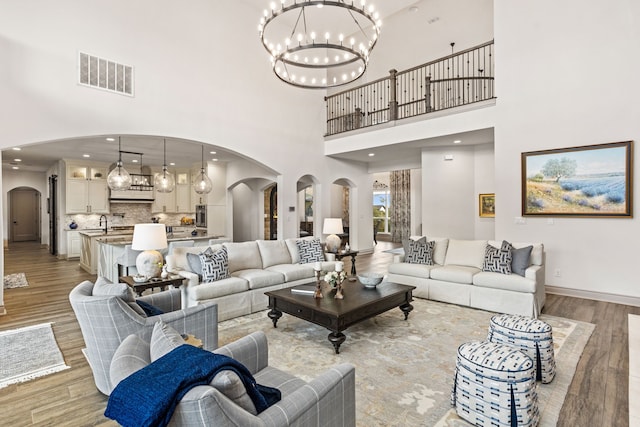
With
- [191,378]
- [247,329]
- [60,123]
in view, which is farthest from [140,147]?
[191,378]

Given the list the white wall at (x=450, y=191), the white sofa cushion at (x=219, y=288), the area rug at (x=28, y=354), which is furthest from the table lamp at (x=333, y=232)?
the area rug at (x=28, y=354)

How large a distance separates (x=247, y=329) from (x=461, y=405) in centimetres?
239

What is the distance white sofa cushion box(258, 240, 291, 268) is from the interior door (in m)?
13.3

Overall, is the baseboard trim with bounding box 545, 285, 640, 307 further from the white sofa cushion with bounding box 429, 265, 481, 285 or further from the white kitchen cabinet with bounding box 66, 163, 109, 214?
the white kitchen cabinet with bounding box 66, 163, 109, 214

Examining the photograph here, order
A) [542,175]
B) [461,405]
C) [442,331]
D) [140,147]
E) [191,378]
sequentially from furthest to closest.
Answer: [140,147]
[542,175]
[442,331]
[461,405]
[191,378]

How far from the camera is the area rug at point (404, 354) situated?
2.29 metres

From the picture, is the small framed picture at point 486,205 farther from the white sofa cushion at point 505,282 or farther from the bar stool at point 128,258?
the bar stool at point 128,258

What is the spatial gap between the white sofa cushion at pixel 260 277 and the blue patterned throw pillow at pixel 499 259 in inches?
114

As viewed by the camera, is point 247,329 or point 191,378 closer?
point 191,378

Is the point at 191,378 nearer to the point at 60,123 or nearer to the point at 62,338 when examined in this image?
the point at 62,338

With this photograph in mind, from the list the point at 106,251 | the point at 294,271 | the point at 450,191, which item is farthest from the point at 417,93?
the point at 106,251

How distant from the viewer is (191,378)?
1.07 meters

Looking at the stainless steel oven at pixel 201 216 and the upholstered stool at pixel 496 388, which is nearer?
the upholstered stool at pixel 496 388

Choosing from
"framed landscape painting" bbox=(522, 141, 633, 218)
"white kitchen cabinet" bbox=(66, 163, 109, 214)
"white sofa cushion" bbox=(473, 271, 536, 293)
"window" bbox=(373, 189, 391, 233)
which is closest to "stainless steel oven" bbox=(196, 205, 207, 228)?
"white kitchen cabinet" bbox=(66, 163, 109, 214)
